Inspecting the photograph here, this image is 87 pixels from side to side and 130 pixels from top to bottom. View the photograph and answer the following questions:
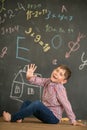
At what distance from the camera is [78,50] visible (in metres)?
4.60

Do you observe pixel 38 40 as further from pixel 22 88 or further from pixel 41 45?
pixel 22 88

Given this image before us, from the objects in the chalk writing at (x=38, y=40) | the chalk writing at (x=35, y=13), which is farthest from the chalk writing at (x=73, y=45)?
the chalk writing at (x=35, y=13)

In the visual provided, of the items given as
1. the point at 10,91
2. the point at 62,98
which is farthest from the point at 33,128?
the point at 10,91

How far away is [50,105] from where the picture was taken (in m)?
3.80

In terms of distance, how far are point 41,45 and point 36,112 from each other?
1.13 metres

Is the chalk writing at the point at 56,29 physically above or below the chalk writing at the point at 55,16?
below

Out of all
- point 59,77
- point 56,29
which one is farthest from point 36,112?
point 56,29

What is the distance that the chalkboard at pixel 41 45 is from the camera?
15.0 ft


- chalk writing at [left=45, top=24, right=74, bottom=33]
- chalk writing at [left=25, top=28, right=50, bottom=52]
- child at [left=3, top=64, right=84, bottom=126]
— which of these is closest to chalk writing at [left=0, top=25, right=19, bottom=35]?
chalk writing at [left=25, top=28, right=50, bottom=52]

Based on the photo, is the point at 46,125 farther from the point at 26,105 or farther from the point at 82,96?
the point at 82,96

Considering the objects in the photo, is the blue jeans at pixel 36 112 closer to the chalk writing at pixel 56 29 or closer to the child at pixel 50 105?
the child at pixel 50 105

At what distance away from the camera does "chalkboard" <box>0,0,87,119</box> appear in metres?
4.56

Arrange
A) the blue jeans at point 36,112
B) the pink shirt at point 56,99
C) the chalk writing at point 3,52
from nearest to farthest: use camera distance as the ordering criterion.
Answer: the blue jeans at point 36,112
the pink shirt at point 56,99
the chalk writing at point 3,52

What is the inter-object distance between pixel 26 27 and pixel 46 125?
1449 mm
